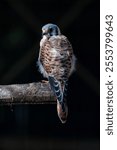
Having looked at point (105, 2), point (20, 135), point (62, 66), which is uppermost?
point (105, 2)

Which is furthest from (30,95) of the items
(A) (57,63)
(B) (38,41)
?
(B) (38,41)

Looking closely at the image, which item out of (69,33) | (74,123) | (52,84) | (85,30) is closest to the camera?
(52,84)

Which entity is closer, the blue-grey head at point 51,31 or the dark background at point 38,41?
the blue-grey head at point 51,31

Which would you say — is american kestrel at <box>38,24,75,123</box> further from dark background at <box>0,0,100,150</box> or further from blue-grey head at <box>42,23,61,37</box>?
dark background at <box>0,0,100,150</box>

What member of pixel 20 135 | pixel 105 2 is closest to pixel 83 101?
pixel 20 135

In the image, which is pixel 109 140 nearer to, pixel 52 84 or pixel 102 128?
pixel 102 128

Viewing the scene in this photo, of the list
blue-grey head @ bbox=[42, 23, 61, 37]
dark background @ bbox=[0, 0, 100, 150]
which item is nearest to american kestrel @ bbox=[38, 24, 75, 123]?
blue-grey head @ bbox=[42, 23, 61, 37]

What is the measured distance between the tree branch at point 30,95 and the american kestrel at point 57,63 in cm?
2

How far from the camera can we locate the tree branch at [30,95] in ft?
4.71

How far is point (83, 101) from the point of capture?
78.1 inches

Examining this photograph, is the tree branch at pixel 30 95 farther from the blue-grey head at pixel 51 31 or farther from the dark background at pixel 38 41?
the dark background at pixel 38 41

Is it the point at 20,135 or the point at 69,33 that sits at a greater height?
the point at 69,33

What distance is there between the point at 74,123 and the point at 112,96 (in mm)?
728

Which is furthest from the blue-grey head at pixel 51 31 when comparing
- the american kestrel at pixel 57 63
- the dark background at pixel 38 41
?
the dark background at pixel 38 41
